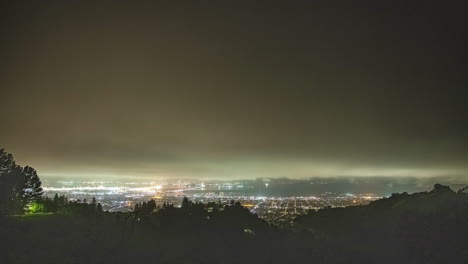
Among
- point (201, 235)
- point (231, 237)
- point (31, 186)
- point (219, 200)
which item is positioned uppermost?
point (31, 186)

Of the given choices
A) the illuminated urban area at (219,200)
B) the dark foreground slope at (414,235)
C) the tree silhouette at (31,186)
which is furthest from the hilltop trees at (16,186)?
the dark foreground slope at (414,235)

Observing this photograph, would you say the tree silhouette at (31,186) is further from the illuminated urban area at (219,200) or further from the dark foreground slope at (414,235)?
the dark foreground slope at (414,235)

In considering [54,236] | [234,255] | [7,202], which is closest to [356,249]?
[234,255]

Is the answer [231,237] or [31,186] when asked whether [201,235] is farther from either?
[31,186]

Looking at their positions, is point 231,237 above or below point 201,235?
below

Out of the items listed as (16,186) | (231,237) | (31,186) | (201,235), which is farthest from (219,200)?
(16,186)

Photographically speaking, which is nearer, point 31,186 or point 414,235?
point 414,235

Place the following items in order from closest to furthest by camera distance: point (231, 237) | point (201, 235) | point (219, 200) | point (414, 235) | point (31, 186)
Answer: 1. point (414, 235)
2. point (31, 186)
3. point (201, 235)
4. point (231, 237)
5. point (219, 200)

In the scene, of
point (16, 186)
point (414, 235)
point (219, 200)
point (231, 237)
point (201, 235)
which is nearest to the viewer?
point (414, 235)
